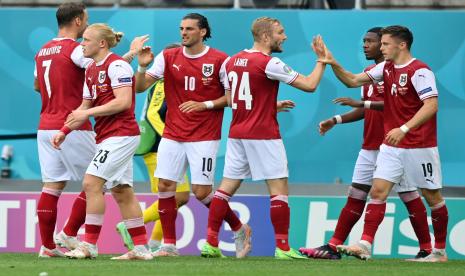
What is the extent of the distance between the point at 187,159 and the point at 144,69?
0.90 m

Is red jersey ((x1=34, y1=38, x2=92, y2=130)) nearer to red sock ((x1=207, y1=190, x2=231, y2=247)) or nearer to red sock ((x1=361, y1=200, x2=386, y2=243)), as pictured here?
red sock ((x1=207, y1=190, x2=231, y2=247))

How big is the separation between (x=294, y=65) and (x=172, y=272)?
5.76 metres

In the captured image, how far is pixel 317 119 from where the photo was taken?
50.4 ft

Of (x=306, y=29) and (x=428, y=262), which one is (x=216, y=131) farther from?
(x=306, y=29)

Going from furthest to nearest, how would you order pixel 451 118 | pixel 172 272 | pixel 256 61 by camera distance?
pixel 451 118
pixel 256 61
pixel 172 272

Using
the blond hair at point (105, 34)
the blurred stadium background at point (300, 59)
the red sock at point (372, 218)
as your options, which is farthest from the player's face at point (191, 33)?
the blurred stadium background at point (300, 59)

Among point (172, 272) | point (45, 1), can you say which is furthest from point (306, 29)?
point (172, 272)

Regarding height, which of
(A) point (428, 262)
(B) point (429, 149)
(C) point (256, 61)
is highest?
(C) point (256, 61)

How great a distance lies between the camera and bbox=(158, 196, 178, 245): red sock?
12.1 m

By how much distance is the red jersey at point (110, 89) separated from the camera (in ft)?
36.0

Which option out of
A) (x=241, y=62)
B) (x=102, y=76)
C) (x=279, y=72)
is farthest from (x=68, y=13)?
(x=279, y=72)

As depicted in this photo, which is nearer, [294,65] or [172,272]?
[172,272]

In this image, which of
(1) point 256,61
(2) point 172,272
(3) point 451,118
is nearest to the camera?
(2) point 172,272

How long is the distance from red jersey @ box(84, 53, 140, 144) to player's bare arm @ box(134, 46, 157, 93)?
59 cm
